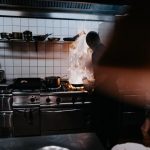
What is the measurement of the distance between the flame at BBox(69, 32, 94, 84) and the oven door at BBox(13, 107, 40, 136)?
2.83ft

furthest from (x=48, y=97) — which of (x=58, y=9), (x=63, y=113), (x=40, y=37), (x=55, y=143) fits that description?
(x=55, y=143)

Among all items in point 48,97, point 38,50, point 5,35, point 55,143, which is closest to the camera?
point 55,143

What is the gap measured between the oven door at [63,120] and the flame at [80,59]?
2.07 ft

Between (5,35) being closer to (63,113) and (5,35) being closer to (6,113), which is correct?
(6,113)

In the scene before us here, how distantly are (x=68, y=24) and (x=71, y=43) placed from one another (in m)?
0.29

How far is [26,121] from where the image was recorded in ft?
10.1

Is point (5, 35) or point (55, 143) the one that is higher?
point (5, 35)

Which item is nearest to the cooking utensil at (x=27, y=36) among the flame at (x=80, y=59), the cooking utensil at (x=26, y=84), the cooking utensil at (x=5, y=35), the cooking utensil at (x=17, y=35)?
the cooking utensil at (x=17, y=35)

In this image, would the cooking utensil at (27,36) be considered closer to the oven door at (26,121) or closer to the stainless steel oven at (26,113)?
the stainless steel oven at (26,113)

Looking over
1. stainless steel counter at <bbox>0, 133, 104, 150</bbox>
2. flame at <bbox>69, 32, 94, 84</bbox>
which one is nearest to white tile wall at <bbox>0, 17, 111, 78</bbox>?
flame at <bbox>69, 32, 94, 84</bbox>

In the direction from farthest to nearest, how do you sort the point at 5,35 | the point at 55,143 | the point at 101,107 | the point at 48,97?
the point at 5,35, the point at 48,97, the point at 101,107, the point at 55,143

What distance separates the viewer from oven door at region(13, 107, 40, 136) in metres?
3.06

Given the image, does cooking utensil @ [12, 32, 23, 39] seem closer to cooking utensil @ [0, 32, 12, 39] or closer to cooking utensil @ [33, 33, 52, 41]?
cooking utensil @ [0, 32, 12, 39]

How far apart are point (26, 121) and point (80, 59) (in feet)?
4.12
